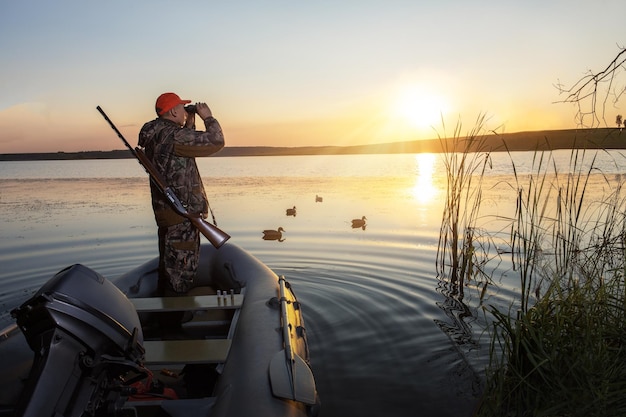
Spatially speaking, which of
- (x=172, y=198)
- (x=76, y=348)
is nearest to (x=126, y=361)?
(x=76, y=348)

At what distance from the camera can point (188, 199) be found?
4277mm

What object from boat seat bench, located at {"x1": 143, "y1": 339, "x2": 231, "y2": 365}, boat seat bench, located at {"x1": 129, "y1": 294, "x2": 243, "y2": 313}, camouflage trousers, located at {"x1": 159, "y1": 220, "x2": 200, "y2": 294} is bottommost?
boat seat bench, located at {"x1": 143, "y1": 339, "x2": 231, "y2": 365}

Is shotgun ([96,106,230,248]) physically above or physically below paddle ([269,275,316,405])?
above

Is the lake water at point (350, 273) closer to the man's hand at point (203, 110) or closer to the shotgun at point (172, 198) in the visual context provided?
the shotgun at point (172, 198)

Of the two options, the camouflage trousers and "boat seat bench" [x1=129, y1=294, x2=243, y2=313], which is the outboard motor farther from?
the camouflage trousers

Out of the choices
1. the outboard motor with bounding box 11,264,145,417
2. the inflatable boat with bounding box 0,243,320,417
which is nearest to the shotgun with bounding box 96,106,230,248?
the inflatable boat with bounding box 0,243,320,417

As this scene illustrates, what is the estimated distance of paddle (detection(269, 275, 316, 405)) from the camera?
2.64 meters

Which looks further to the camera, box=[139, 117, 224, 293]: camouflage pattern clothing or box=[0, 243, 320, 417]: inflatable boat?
box=[139, 117, 224, 293]: camouflage pattern clothing

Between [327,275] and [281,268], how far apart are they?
3.09 feet

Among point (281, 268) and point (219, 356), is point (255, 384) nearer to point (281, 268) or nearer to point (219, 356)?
point (219, 356)

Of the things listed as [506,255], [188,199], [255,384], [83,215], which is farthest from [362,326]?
[83,215]

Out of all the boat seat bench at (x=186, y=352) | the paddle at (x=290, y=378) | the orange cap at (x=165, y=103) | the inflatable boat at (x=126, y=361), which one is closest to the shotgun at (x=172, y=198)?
the orange cap at (x=165, y=103)

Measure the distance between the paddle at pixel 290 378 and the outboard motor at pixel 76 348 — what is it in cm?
71

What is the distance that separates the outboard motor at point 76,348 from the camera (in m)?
2.01
